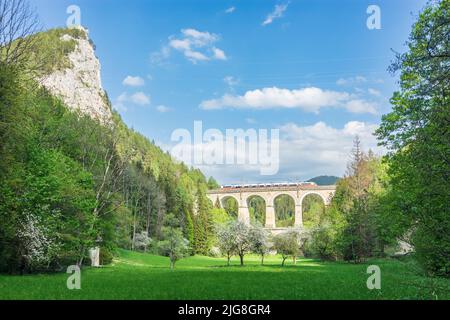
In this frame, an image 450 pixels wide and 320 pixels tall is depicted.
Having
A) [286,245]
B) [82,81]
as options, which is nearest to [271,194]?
[286,245]

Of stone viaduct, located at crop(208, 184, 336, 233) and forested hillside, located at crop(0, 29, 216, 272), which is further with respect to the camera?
stone viaduct, located at crop(208, 184, 336, 233)

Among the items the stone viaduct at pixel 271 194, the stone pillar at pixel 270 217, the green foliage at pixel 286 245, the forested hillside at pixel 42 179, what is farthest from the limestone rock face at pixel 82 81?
the forested hillside at pixel 42 179

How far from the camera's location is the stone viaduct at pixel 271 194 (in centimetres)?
9619

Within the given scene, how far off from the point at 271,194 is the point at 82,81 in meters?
63.4

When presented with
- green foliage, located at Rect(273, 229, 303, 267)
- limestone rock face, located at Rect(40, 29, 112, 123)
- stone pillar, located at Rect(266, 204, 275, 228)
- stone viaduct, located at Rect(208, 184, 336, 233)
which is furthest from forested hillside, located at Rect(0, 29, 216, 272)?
limestone rock face, located at Rect(40, 29, 112, 123)

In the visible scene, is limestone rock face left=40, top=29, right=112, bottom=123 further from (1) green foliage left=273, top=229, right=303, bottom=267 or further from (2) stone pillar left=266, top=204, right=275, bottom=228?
(1) green foliage left=273, top=229, right=303, bottom=267

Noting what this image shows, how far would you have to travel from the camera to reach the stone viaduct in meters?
96.2

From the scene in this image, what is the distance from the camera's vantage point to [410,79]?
2152 centimetres

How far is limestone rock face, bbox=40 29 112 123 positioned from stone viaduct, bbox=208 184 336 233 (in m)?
38.0

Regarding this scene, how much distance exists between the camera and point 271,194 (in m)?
103

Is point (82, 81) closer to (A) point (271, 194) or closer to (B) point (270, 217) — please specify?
(A) point (271, 194)

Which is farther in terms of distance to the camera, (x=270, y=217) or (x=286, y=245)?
(x=270, y=217)
